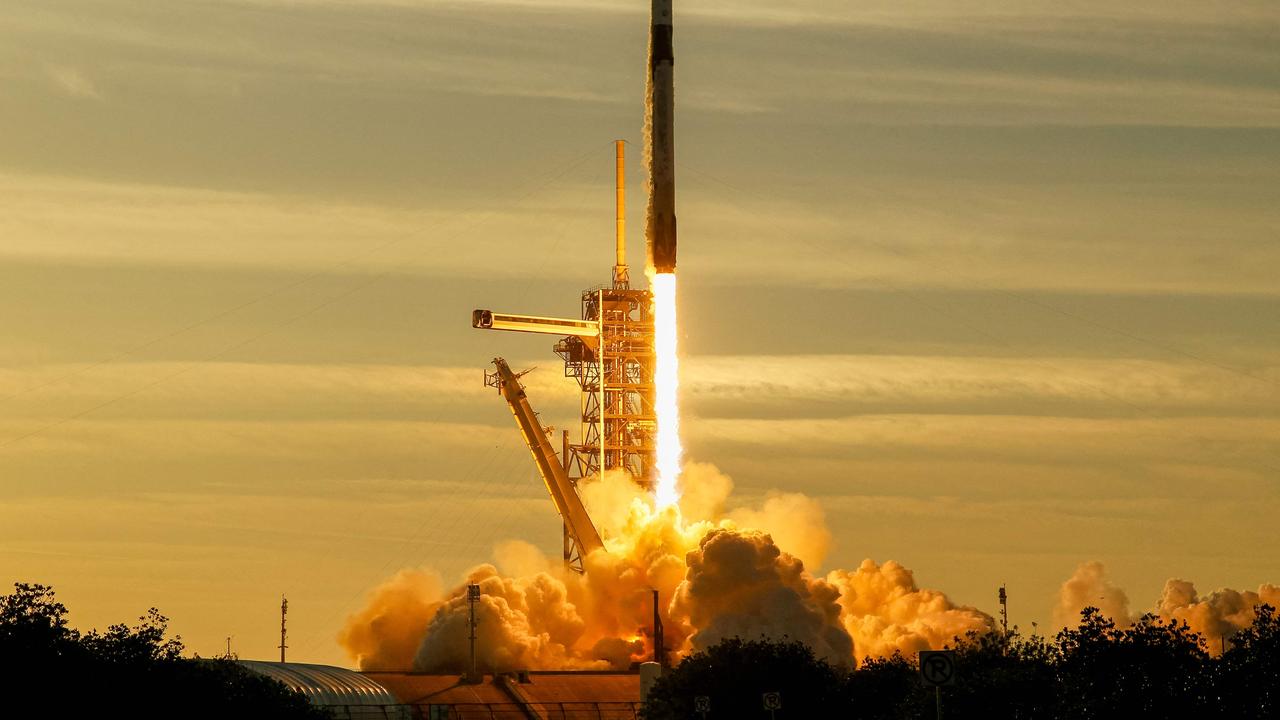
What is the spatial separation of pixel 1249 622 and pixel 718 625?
5594 centimetres

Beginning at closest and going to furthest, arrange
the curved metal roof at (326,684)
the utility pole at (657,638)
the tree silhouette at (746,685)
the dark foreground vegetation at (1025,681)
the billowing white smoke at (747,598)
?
1. the dark foreground vegetation at (1025,681)
2. the tree silhouette at (746,685)
3. the curved metal roof at (326,684)
4. the billowing white smoke at (747,598)
5. the utility pole at (657,638)

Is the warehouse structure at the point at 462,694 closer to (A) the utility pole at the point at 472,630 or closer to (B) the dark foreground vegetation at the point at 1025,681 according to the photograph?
(A) the utility pole at the point at 472,630

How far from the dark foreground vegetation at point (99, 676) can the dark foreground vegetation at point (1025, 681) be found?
82.2ft

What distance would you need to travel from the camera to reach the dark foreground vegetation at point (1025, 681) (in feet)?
333

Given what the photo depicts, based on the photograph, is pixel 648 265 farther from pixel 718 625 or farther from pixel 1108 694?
pixel 1108 694

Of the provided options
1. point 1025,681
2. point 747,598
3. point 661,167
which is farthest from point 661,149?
point 1025,681

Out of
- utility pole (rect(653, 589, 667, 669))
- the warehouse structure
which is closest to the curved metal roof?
the warehouse structure

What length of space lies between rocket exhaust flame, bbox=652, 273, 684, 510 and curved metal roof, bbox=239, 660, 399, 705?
26.0m

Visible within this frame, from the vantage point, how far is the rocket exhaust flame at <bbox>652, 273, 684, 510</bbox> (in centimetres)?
15112

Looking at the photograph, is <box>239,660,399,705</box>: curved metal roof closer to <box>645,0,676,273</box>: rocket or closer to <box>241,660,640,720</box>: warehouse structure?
<box>241,660,640,720</box>: warehouse structure

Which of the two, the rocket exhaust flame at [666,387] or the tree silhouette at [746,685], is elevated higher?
the rocket exhaust flame at [666,387]

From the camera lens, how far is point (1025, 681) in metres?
112

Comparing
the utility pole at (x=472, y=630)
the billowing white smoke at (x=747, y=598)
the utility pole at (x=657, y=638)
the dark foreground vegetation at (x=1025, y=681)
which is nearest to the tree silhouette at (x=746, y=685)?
the dark foreground vegetation at (x=1025, y=681)

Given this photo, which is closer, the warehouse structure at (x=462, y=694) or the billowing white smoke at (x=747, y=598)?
the warehouse structure at (x=462, y=694)
